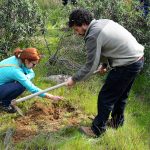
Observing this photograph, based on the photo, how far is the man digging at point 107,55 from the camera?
494 cm

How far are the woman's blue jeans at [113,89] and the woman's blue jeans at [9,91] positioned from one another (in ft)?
4.05

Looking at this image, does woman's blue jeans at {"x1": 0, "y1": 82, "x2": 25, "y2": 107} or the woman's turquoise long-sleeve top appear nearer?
the woman's turquoise long-sleeve top

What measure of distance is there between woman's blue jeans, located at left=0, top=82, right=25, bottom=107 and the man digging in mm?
1048

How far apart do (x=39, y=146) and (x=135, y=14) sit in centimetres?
370

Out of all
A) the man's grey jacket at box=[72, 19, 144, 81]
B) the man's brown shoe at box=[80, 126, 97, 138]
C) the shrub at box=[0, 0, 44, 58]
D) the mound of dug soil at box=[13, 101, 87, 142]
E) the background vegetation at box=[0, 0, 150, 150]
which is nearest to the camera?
the man's grey jacket at box=[72, 19, 144, 81]

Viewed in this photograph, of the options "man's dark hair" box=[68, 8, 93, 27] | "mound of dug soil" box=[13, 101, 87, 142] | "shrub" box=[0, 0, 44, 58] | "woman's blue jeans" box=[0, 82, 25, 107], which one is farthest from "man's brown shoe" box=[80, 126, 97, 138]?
"shrub" box=[0, 0, 44, 58]

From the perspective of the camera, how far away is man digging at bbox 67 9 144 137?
4.94 meters

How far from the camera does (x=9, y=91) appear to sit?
603 centimetres

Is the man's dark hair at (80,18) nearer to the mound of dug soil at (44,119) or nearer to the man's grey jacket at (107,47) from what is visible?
the man's grey jacket at (107,47)

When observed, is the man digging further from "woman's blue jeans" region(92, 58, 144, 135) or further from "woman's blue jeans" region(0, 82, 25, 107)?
"woman's blue jeans" region(0, 82, 25, 107)

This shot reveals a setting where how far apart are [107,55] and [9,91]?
5.38ft

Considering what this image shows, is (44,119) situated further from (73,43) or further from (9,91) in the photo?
(73,43)

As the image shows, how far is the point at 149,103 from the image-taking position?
7.12 metres

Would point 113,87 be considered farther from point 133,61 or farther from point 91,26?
point 91,26
